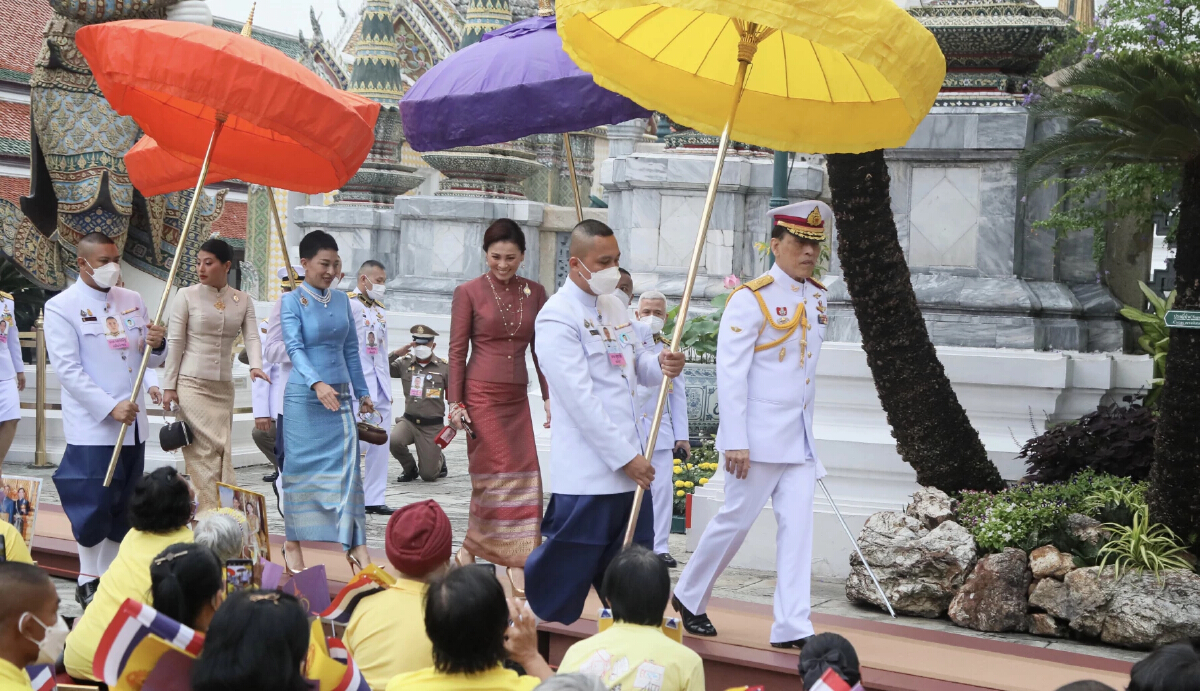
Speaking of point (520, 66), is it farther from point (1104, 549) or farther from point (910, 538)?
point (1104, 549)

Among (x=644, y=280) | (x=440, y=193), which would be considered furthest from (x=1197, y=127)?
(x=440, y=193)

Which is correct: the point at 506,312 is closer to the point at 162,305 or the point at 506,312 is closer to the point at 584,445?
the point at 584,445

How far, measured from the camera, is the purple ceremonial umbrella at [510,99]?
6625 millimetres

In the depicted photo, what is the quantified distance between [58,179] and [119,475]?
4.83 meters

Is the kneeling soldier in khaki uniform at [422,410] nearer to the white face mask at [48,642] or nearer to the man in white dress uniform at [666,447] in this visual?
the man in white dress uniform at [666,447]

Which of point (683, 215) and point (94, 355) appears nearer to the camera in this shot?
point (94, 355)

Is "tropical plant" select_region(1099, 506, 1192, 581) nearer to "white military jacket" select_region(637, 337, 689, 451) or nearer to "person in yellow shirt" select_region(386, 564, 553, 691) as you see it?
"white military jacket" select_region(637, 337, 689, 451)

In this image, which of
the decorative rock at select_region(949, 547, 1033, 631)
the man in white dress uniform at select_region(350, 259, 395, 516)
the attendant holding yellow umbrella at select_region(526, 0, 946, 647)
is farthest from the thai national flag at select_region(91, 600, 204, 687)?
the man in white dress uniform at select_region(350, 259, 395, 516)

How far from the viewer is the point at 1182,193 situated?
661cm

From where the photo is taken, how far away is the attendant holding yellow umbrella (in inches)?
221

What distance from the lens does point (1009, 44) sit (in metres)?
8.84

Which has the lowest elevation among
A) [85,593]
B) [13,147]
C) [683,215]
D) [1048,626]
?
[85,593]

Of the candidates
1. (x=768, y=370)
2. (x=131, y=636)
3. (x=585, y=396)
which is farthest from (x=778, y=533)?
(x=131, y=636)

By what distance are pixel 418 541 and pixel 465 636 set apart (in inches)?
33.1
